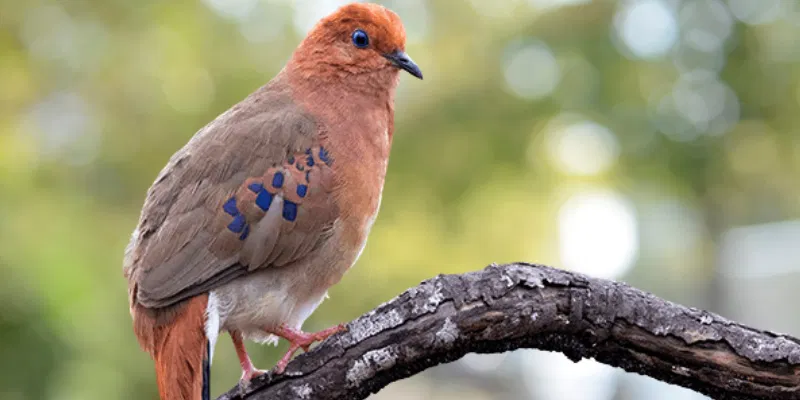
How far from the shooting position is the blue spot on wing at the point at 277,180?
11.3ft

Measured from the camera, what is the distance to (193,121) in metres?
5.94

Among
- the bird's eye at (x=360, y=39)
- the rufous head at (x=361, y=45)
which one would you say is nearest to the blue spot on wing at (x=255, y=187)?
the rufous head at (x=361, y=45)

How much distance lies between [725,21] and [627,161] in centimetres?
134

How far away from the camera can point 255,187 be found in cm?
342

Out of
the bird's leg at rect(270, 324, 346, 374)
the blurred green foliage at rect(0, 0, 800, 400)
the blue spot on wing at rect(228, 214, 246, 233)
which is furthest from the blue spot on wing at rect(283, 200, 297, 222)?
the blurred green foliage at rect(0, 0, 800, 400)

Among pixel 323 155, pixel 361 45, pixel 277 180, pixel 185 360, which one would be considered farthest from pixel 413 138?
pixel 185 360

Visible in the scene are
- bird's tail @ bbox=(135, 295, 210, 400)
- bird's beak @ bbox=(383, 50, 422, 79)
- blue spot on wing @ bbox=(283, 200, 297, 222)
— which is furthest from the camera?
bird's beak @ bbox=(383, 50, 422, 79)

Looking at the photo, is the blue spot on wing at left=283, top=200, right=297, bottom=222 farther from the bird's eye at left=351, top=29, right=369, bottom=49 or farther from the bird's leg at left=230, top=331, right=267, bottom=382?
the bird's eye at left=351, top=29, right=369, bottom=49

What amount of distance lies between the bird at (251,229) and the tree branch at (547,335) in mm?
218

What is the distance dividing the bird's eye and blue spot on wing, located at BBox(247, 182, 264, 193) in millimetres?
831

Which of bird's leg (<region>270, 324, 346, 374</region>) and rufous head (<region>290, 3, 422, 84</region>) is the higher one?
rufous head (<region>290, 3, 422, 84</region>)

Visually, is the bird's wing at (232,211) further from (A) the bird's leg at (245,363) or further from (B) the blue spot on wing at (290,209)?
(A) the bird's leg at (245,363)

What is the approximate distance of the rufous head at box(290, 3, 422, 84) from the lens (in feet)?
12.9

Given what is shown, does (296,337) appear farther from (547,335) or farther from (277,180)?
(547,335)
